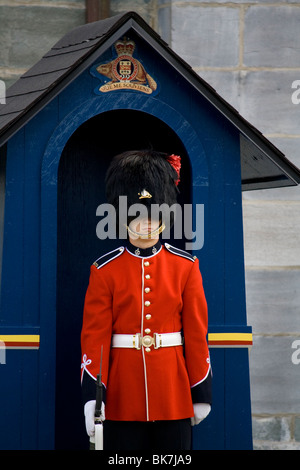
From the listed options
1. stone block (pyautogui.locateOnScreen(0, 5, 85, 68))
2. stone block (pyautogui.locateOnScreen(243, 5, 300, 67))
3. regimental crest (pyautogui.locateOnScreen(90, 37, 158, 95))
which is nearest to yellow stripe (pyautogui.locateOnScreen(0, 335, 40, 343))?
regimental crest (pyautogui.locateOnScreen(90, 37, 158, 95))

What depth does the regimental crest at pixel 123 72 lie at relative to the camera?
3.53m

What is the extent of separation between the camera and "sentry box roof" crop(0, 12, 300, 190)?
335 cm

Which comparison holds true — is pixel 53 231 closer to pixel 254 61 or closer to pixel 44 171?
pixel 44 171

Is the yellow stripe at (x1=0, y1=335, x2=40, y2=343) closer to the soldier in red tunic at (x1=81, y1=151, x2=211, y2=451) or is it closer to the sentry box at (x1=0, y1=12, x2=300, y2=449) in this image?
the sentry box at (x1=0, y1=12, x2=300, y2=449)

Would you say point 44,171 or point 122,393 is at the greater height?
point 44,171

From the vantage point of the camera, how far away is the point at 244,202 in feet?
17.0

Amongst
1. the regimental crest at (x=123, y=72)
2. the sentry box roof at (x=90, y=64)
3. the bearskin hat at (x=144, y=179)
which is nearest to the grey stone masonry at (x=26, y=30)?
the sentry box roof at (x=90, y=64)

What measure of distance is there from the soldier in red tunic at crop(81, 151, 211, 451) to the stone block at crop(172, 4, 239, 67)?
6.37ft

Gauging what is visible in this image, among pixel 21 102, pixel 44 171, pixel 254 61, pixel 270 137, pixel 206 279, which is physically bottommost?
pixel 206 279

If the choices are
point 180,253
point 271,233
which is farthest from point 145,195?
point 271,233

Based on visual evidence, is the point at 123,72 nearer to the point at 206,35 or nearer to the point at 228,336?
the point at 228,336

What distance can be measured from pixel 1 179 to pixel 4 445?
105 centimetres

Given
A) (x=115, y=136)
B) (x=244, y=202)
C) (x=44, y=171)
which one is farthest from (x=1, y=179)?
(x=244, y=202)
